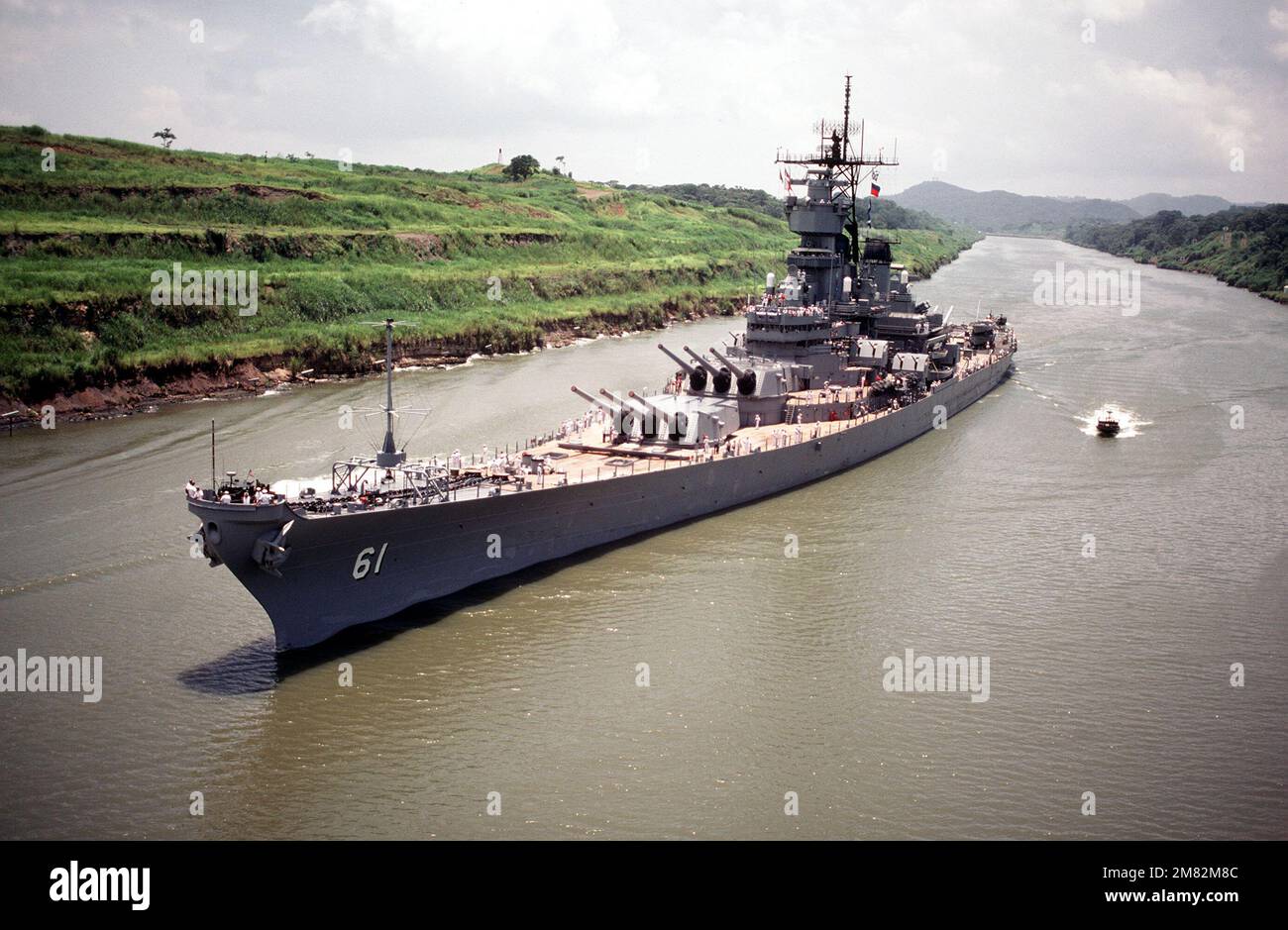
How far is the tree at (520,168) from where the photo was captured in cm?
12100

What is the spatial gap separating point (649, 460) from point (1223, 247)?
448ft

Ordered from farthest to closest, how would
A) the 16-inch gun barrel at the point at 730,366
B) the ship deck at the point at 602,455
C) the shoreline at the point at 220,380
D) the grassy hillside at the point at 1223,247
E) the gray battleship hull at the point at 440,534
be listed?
the grassy hillside at the point at 1223,247, the shoreline at the point at 220,380, the 16-inch gun barrel at the point at 730,366, the ship deck at the point at 602,455, the gray battleship hull at the point at 440,534

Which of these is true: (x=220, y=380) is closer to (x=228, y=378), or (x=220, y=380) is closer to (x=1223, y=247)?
(x=228, y=378)

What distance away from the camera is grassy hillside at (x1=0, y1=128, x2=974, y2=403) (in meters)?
43.8

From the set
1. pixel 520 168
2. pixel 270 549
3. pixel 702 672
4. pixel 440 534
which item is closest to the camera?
pixel 270 549

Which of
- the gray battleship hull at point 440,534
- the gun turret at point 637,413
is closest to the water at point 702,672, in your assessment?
the gray battleship hull at point 440,534

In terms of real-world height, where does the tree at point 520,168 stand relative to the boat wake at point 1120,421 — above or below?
above

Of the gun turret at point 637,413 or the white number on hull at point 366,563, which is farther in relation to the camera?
the gun turret at point 637,413

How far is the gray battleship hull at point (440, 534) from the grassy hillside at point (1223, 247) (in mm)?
86304

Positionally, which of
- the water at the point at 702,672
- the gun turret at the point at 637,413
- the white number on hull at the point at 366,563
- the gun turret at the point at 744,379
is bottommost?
the water at the point at 702,672

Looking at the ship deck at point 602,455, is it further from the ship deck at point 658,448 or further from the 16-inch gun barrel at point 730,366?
the 16-inch gun barrel at point 730,366

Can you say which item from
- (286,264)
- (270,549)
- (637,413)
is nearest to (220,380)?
(286,264)

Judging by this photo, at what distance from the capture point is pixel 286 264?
2282 inches

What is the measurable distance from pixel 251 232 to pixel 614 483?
39925 mm
